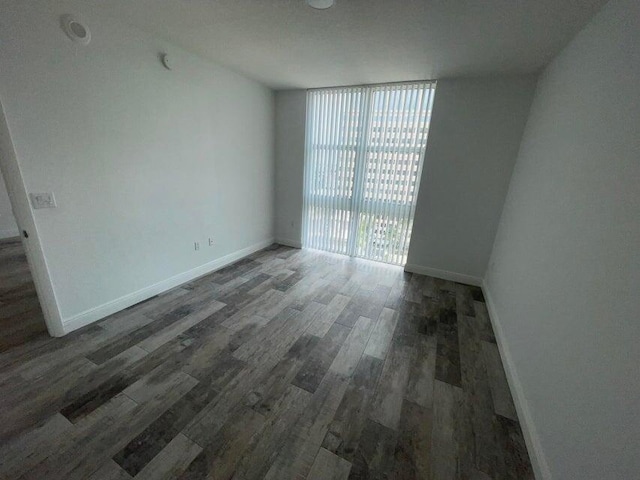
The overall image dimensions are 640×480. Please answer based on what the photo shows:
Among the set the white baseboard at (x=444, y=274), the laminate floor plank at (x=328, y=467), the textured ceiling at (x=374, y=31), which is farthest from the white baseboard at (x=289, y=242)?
the laminate floor plank at (x=328, y=467)

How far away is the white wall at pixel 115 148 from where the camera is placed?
1.81 meters

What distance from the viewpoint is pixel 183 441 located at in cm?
141

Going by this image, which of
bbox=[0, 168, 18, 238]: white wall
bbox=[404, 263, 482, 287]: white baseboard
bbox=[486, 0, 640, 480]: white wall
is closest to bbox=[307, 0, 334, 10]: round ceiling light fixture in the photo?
bbox=[486, 0, 640, 480]: white wall

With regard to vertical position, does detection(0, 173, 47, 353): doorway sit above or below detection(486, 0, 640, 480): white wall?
below

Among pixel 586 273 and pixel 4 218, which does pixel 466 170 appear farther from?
pixel 4 218

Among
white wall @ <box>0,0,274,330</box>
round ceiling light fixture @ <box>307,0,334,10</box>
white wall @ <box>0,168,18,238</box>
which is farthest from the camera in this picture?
white wall @ <box>0,168,18,238</box>

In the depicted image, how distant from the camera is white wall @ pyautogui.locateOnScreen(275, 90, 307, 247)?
4.11 meters

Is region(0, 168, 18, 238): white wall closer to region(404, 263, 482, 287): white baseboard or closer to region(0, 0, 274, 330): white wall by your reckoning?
region(0, 0, 274, 330): white wall

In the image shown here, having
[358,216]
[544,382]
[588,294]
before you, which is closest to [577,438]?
[544,382]

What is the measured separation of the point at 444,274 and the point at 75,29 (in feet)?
15.1

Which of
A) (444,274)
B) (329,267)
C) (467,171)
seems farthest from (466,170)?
(329,267)

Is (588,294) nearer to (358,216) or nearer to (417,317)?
(417,317)

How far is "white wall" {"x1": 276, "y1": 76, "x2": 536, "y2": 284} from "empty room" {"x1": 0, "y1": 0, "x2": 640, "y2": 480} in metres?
0.02

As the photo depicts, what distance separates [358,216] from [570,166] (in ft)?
8.64
